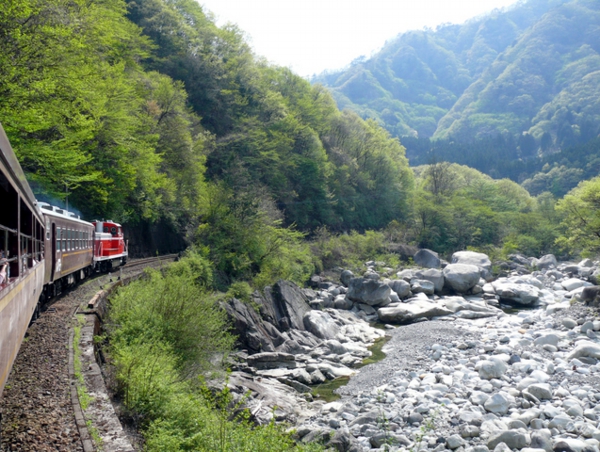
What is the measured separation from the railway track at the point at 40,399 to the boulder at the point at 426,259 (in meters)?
43.3

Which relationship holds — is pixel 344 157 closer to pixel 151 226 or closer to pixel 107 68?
pixel 151 226

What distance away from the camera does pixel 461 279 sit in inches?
1596

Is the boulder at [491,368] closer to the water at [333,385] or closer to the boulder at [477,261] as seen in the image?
the water at [333,385]

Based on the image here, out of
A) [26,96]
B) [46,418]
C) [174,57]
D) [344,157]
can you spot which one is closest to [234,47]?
[174,57]

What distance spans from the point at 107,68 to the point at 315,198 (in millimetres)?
35397

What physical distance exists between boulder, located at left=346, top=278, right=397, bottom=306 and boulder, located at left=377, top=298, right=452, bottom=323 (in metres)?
1.65

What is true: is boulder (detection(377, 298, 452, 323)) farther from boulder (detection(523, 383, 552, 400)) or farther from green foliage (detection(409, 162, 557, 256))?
green foliage (detection(409, 162, 557, 256))

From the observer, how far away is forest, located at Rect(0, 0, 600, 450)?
15.5 m

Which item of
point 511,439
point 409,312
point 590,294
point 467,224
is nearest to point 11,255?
point 511,439

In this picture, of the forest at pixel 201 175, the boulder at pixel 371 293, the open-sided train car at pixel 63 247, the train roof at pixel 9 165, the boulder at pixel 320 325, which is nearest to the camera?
the train roof at pixel 9 165

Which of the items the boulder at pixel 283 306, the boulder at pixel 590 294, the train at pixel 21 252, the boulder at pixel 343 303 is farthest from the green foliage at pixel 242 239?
the boulder at pixel 590 294

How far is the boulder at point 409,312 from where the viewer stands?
1245 inches

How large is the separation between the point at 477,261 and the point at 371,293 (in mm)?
19571

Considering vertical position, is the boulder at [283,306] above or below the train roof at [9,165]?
below
